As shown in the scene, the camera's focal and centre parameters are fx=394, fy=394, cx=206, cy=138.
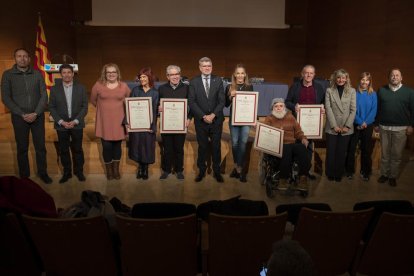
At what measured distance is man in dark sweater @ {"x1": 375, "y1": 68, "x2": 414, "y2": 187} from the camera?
199 inches

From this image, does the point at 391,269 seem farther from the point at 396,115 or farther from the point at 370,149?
the point at 370,149

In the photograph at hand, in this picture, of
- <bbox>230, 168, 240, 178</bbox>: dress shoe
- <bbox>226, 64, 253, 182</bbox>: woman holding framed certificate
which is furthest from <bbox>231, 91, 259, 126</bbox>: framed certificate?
<bbox>230, 168, 240, 178</bbox>: dress shoe

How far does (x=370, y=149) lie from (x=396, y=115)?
29.2 inches

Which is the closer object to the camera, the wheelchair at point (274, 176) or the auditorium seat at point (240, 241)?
the auditorium seat at point (240, 241)

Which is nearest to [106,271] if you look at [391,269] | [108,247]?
[108,247]

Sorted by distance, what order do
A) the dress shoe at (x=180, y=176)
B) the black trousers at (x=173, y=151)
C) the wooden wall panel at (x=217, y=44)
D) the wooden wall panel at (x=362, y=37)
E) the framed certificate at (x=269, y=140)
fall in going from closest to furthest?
the framed certificate at (x=269, y=140)
the black trousers at (x=173, y=151)
the dress shoe at (x=180, y=176)
the wooden wall panel at (x=362, y=37)
the wooden wall panel at (x=217, y=44)

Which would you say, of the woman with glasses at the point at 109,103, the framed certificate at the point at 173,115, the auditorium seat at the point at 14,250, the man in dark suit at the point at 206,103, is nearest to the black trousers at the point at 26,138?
the woman with glasses at the point at 109,103

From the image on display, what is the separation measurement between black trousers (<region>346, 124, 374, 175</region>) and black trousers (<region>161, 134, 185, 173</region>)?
2.30 m

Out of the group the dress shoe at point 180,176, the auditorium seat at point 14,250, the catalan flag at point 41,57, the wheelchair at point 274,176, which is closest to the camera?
the auditorium seat at point 14,250

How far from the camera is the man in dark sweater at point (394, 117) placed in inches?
199

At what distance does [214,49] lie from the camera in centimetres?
1251

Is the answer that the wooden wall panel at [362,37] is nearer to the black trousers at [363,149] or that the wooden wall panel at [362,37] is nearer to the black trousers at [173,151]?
the black trousers at [363,149]

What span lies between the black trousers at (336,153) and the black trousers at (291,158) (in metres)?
0.74

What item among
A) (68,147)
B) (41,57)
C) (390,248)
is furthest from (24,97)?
(390,248)
